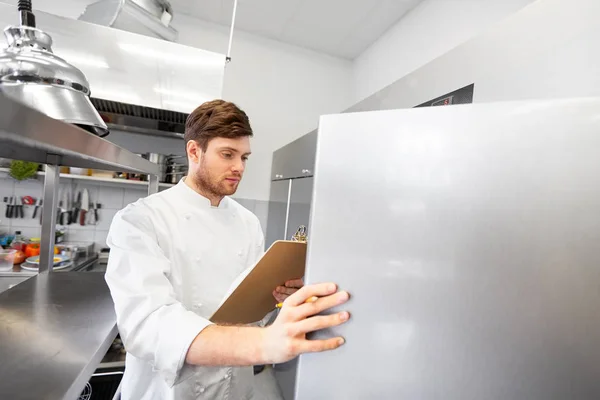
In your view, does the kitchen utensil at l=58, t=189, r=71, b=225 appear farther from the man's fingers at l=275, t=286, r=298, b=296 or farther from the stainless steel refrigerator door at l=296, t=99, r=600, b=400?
the stainless steel refrigerator door at l=296, t=99, r=600, b=400

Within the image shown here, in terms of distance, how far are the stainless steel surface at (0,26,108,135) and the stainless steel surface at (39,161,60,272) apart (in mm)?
444

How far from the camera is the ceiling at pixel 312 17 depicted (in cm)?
227

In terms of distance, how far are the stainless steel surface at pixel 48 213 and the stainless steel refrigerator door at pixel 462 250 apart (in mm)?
1010

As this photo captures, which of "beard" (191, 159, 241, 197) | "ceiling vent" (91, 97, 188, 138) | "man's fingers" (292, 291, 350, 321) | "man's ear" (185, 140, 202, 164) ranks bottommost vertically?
"man's fingers" (292, 291, 350, 321)

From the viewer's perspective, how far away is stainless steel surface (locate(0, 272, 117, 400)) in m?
0.41

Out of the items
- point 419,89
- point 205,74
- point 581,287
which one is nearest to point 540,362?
point 581,287

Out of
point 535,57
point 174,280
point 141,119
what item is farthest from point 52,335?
point 141,119

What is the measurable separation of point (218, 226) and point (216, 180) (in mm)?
172

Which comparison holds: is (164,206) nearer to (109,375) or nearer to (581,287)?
(581,287)

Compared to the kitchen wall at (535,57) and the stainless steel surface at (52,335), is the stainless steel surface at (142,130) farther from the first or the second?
the kitchen wall at (535,57)

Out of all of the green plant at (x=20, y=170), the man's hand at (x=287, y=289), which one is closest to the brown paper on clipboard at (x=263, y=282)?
the man's hand at (x=287, y=289)

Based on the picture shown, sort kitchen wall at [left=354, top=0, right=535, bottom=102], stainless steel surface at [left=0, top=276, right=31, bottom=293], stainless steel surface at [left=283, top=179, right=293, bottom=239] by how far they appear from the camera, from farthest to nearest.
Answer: stainless steel surface at [left=283, top=179, right=293, bottom=239], stainless steel surface at [left=0, top=276, right=31, bottom=293], kitchen wall at [left=354, top=0, right=535, bottom=102]

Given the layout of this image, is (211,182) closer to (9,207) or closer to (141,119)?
(141,119)

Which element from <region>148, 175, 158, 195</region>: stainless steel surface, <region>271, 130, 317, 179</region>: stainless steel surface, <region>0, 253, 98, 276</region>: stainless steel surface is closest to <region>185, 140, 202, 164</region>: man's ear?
<region>148, 175, 158, 195</region>: stainless steel surface
